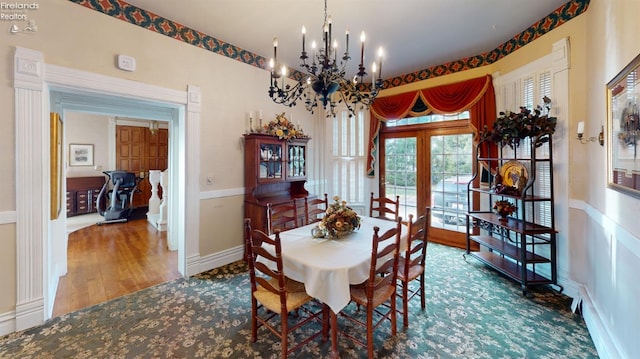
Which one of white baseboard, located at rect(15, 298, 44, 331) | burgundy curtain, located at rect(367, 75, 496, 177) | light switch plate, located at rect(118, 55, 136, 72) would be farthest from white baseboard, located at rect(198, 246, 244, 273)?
burgundy curtain, located at rect(367, 75, 496, 177)

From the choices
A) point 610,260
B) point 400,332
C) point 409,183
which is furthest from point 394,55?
point 400,332

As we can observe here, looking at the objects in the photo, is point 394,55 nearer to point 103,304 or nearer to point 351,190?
point 351,190

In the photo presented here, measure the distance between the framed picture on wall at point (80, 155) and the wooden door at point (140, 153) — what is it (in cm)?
58

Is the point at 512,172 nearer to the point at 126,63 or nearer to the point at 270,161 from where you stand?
the point at 270,161

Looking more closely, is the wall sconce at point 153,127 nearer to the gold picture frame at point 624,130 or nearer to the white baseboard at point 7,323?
the white baseboard at point 7,323

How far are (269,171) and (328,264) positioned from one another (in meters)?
2.25

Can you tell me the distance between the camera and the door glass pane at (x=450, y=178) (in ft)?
13.5

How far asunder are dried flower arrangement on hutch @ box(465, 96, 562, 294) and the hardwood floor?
3950mm

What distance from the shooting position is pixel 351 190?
5031 mm

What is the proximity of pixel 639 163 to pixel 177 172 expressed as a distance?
4.35 m

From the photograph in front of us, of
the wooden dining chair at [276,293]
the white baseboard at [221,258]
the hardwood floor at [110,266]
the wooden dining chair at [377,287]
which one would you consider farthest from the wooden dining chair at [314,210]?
the hardwood floor at [110,266]

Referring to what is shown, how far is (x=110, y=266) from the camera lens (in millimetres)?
3514

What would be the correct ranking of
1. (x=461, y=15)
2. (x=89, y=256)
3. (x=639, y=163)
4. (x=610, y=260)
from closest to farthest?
(x=639, y=163)
(x=610, y=260)
(x=461, y=15)
(x=89, y=256)

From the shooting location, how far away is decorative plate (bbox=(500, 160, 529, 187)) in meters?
3.05
